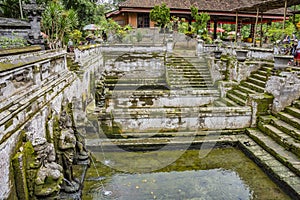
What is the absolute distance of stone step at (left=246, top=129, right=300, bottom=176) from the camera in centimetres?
535

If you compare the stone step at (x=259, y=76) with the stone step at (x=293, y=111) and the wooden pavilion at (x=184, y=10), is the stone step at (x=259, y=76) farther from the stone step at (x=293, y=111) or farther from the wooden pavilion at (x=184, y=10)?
the wooden pavilion at (x=184, y=10)

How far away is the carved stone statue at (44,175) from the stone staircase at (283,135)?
4.91 metres

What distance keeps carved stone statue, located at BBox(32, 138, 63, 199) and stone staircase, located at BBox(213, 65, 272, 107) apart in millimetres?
7330

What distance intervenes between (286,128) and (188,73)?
6.75m

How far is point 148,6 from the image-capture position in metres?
22.2

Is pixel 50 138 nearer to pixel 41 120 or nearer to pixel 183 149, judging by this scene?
pixel 41 120

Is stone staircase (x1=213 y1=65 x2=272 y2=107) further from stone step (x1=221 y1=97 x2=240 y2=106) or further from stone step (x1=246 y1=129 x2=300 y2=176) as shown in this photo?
stone step (x1=246 y1=129 x2=300 y2=176)

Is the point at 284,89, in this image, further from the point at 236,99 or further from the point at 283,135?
the point at 236,99

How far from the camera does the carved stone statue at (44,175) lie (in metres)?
3.36

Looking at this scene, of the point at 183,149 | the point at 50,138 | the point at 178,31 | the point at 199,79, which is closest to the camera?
the point at 50,138

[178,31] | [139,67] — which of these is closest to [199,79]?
[139,67]

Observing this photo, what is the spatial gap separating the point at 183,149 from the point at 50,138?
145 inches

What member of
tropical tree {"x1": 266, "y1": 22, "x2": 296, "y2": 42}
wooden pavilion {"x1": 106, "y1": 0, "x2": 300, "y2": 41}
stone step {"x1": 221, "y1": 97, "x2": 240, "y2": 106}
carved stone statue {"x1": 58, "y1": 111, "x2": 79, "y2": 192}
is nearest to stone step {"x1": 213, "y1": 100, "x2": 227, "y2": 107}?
stone step {"x1": 221, "y1": 97, "x2": 240, "y2": 106}

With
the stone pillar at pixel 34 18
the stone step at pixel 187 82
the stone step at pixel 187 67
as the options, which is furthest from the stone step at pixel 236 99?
the stone pillar at pixel 34 18
